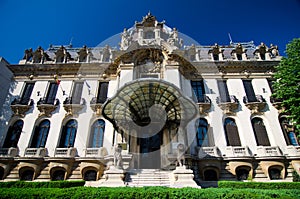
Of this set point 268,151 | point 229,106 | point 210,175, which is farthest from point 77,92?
point 268,151

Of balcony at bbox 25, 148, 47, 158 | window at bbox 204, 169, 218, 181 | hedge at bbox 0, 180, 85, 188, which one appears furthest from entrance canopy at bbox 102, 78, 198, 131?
balcony at bbox 25, 148, 47, 158

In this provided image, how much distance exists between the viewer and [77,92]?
766 inches

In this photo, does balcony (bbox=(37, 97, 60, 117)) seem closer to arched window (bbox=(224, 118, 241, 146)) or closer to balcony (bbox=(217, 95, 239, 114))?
balcony (bbox=(217, 95, 239, 114))

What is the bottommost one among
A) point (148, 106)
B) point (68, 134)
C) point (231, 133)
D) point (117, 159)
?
point (117, 159)

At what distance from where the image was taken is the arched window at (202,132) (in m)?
16.8

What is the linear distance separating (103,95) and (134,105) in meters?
5.55

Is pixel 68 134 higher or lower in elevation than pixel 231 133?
higher

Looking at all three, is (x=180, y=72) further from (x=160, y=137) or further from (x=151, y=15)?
→ (x=151, y=15)

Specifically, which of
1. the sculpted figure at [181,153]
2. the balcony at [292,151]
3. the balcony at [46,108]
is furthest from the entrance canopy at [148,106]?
the balcony at [292,151]

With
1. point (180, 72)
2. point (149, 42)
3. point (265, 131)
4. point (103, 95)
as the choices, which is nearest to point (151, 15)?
point (149, 42)

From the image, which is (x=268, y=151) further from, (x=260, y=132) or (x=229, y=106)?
(x=229, y=106)

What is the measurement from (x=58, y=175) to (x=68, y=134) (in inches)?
154

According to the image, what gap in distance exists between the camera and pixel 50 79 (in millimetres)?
20391

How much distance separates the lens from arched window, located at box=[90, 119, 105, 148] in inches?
663
